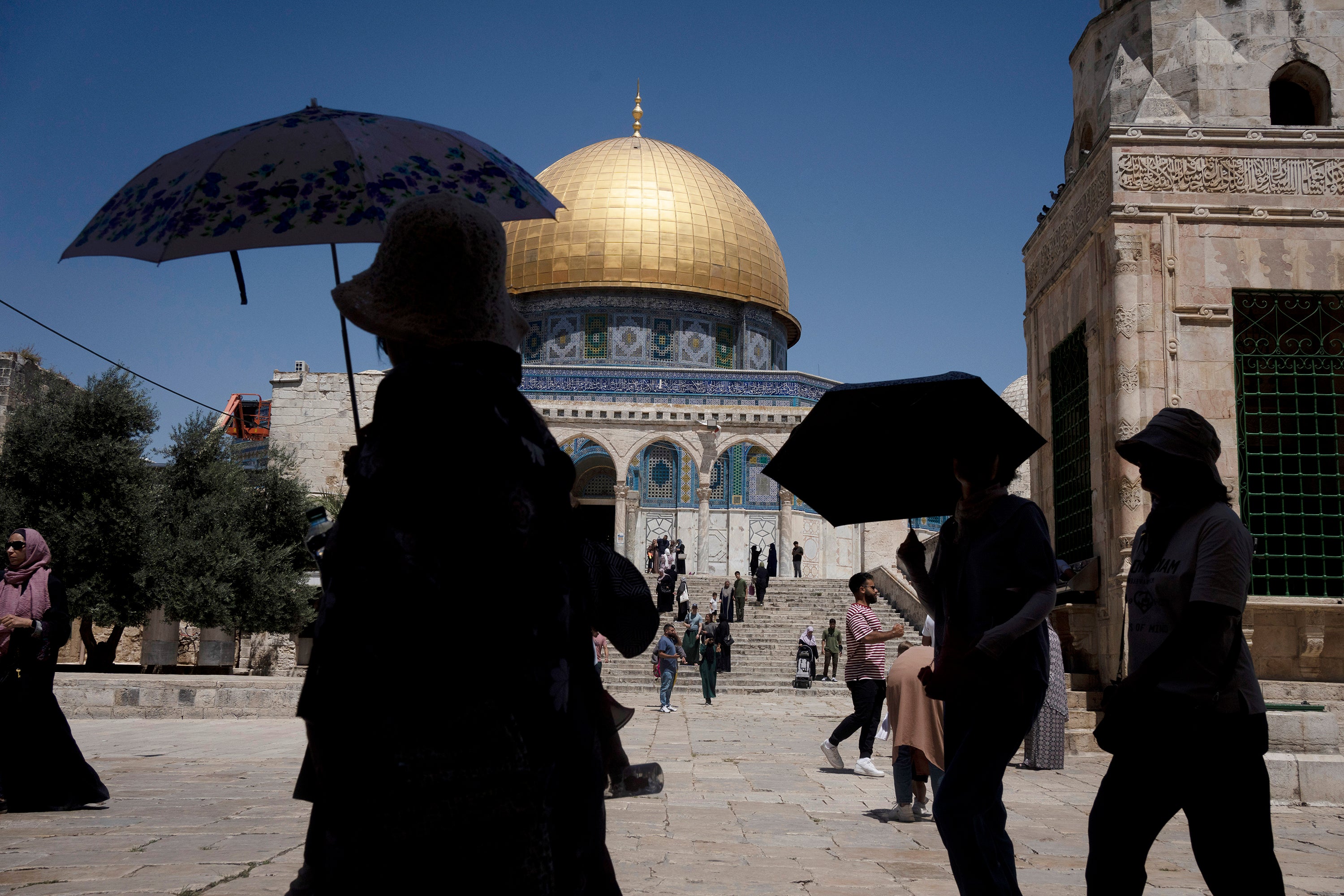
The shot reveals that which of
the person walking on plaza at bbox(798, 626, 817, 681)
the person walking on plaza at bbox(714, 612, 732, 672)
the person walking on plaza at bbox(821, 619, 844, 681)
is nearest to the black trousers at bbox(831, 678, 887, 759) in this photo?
the person walking on plaza at bbox(714, 612, 732, 672)

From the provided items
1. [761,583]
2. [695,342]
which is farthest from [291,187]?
[695,342]

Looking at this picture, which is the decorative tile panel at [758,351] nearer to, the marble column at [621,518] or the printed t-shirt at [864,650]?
the marble column at [621,518]

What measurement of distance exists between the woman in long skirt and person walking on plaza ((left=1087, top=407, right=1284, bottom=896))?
199 inches

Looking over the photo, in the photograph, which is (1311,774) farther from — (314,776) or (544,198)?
(314,776)

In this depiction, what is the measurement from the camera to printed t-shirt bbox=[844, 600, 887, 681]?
24.8 ft

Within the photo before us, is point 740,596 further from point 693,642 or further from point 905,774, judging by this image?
point 905,774

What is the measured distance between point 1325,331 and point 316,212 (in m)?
8.22

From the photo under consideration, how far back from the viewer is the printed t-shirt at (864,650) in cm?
755

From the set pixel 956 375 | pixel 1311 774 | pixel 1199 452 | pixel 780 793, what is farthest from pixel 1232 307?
pixel 1199 452

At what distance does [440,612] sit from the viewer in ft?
5.20

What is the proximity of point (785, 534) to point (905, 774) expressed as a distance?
2245 centimetres

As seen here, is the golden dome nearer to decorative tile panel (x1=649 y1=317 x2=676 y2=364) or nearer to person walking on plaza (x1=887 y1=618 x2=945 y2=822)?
decorative tile panel (x1=649 y1=317 x2=676 y2=364)

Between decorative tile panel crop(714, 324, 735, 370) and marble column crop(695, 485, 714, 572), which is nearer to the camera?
marble column crop(695, 485, 714, 572)

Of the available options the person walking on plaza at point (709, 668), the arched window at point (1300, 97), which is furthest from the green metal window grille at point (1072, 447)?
the person walking on plaza at point (709, 668)
